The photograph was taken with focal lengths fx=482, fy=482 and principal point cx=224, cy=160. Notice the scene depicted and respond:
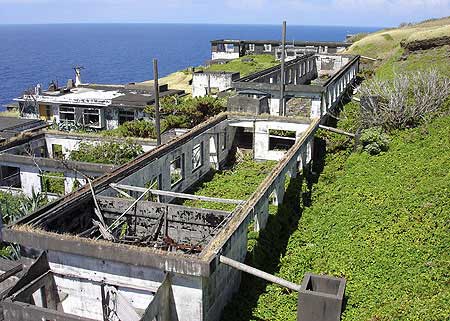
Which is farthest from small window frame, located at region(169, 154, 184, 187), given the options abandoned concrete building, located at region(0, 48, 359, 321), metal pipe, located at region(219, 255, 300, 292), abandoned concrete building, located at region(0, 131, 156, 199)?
metal pipe, located at region(219, 255, 300, 292)

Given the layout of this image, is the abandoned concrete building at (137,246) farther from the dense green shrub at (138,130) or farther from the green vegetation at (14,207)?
the dense green shrub at (138,130)

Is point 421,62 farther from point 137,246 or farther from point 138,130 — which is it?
point 137,246

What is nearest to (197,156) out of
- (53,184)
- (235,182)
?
(235,182)

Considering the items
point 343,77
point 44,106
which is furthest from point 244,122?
point 44,106

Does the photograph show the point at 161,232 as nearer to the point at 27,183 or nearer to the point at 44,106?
the point at 27,183

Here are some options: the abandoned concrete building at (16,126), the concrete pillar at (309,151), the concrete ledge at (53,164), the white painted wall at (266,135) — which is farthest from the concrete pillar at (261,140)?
the abandoned concrete building at (16,126)

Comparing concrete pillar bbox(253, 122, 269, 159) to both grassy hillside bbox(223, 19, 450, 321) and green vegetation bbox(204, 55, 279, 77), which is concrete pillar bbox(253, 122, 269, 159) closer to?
grassy hillside bbox(223, 19, 450, 321)
